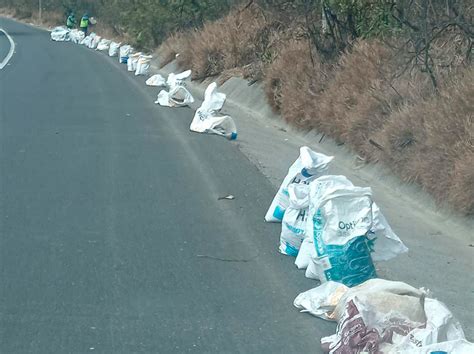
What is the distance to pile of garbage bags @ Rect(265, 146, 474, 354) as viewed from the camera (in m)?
5.91

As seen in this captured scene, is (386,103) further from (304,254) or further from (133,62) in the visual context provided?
(133,62)

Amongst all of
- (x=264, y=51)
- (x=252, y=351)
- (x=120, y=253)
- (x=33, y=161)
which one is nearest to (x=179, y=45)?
(x=264, y=51)

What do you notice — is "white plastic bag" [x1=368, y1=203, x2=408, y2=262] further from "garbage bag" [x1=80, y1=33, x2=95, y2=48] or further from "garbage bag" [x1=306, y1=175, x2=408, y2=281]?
"garbage bag" [x1=80, y1=33, x2=95, y2=48]

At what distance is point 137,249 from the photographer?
28.4 ft

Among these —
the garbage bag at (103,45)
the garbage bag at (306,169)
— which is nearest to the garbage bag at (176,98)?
the garbage bag at (306,169)

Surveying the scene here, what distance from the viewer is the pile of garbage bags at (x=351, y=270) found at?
19.4 feet

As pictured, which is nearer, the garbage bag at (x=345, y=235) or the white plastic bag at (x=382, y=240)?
the garbage bag at (x=345, y=235)

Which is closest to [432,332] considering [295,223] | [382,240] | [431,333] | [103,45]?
[431,333]

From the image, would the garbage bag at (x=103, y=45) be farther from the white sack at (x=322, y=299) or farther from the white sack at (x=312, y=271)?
the white sack at (x=322, y=299)

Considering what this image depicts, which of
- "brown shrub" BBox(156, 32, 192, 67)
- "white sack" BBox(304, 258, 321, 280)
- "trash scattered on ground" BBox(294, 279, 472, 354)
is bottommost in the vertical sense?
"brown shrub" BBox(156, 32, 192, 67)

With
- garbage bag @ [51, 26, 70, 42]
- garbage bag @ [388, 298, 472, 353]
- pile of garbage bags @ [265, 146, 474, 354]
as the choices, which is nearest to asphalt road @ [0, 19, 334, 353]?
pile of garbage bags @ [265, 146, 474, 354]

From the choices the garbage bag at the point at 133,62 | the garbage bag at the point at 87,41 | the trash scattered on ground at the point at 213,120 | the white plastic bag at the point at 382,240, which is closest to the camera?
the white plastic bag at the point at 382,240

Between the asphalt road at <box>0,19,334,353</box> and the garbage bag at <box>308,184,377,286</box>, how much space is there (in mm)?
376

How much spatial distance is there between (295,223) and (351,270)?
117 cm
